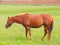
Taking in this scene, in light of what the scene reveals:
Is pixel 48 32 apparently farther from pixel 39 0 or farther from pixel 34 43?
pixel 39 0

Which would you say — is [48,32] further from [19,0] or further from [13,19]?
[19,0]

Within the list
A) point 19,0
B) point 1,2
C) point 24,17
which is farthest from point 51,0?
point 24,17

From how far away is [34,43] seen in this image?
11.8m

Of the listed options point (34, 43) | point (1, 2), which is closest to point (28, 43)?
point (34, 43)

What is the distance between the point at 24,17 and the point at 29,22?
384mm

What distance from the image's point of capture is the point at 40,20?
1296 centimetres

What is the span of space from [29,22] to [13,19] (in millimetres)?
857

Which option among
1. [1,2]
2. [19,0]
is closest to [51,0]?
[19,0]

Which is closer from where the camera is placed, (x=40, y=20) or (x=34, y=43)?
(x=34, y=43)

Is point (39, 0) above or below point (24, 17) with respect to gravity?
below

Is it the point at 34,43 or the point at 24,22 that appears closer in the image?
the point at 34,43

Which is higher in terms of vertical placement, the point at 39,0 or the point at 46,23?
the point at 46,23

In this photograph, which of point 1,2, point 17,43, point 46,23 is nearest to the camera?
point 17,43

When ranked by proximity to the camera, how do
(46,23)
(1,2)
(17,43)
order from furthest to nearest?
(1,2) < (46,23) < (17,43)
